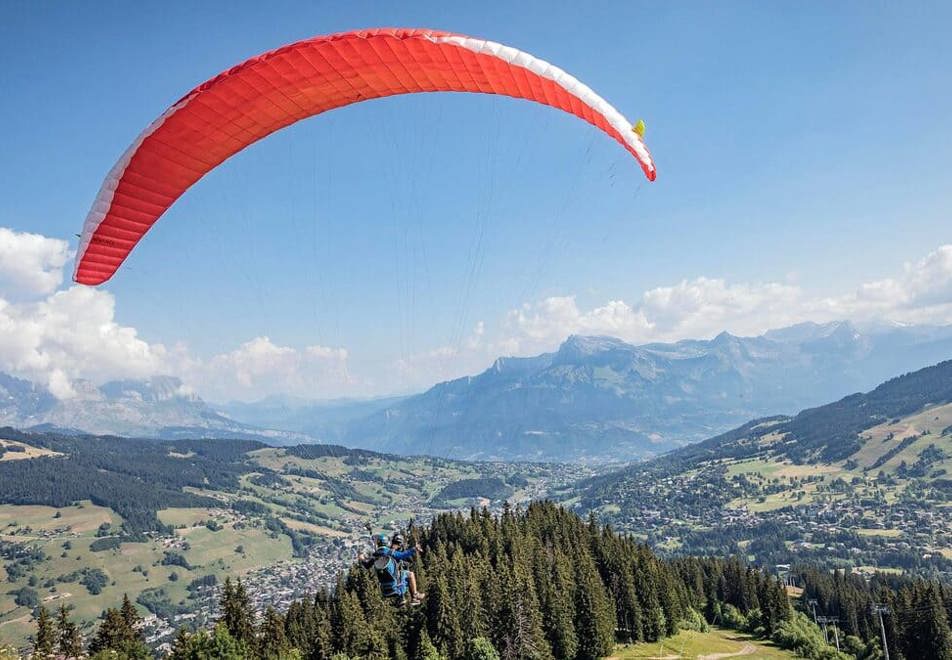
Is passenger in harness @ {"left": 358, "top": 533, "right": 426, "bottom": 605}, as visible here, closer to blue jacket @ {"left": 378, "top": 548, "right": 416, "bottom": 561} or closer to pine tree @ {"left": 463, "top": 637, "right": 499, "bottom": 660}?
blue jacket @ {"left": 378, "top": 548, "right": 416, "bottom": 561}

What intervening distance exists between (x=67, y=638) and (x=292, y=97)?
4466cm

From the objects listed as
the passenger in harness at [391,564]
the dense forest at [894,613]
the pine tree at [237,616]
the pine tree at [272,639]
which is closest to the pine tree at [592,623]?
the pine tree at [272,639]

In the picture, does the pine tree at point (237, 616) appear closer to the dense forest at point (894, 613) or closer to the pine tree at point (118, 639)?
the pine tree at point (118, 639)

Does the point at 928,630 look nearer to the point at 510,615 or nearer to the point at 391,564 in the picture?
the point at 510,615

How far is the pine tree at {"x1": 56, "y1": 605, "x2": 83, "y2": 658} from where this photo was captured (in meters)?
43.4

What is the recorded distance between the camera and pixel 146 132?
1633cm

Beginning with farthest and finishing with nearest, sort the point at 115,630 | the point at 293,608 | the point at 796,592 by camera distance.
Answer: the point at 796,592, the point at 293,608, the point at 115,630

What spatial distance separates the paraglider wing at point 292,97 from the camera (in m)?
15.9

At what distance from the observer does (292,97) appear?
17625 millimetres

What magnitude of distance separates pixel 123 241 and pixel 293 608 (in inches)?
1879

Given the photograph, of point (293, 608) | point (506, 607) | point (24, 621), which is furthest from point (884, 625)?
point (24, 621)

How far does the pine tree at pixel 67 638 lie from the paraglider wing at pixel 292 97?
121ft

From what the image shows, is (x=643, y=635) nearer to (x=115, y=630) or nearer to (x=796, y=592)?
(x=115, y=630)

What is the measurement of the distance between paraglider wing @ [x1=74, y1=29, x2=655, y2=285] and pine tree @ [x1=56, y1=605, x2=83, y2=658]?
36.9 metres
